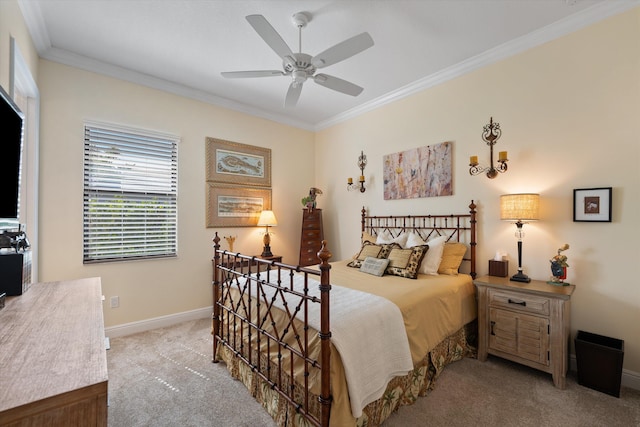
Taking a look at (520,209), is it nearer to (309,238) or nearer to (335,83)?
(335,83)

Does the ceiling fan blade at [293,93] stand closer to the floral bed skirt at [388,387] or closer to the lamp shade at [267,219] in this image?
the lamp shade at [267,219]

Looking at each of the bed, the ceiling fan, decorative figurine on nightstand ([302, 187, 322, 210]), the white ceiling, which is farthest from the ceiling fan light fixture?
decorative figurine on nightstand ([302, 187, 322, 210])

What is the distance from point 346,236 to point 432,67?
101 inches

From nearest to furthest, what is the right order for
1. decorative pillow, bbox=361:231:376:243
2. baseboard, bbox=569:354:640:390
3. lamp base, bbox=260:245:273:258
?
baseboard, bbox=569:354:640:390, decorative pillow, bbox=361:231:376:243, lamp base, bbox=260:245:273:258

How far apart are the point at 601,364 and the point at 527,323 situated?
501 mm

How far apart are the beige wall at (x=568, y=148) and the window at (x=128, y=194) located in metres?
3.22

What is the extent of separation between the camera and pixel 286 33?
2633 millimetres

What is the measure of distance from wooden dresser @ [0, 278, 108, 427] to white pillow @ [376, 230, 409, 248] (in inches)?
114

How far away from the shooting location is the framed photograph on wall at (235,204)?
3.94 metres

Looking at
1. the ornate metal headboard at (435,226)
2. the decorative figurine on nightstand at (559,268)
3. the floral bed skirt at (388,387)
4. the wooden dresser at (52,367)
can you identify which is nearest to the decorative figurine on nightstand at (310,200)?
the ornate metal headboard at (435,226)

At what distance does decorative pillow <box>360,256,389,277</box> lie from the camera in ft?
9.72

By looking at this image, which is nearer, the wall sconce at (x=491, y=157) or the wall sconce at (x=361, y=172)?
the wall sconce at (x=491, y=157)

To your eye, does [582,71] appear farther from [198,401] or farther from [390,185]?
[198,401]

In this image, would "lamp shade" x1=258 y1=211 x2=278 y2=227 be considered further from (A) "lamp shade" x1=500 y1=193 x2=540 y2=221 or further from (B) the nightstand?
(A) "lamp shade" x1=500 y1=193 x2=540 y2=221
